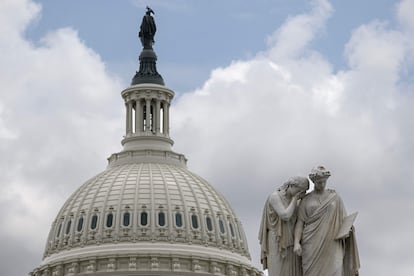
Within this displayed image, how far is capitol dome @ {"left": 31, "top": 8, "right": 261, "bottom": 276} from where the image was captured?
538ft

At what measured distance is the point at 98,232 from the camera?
168000 millimetres

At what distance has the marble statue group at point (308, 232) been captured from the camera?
21.1 m

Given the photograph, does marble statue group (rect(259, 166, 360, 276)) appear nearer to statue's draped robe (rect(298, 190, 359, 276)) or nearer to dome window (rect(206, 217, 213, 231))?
statue's draped robe (rect(298, 190, 359, 276))

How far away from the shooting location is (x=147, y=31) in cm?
19638

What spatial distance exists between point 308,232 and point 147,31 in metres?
176

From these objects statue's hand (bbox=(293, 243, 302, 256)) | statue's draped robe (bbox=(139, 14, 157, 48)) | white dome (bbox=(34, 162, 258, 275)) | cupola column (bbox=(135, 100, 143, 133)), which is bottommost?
statue's hand (bbox=(293, 243, 302, 256))

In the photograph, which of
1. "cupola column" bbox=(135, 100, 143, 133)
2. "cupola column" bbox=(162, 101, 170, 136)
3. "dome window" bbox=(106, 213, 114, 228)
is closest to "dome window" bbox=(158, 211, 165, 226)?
"dome window" bbox=(106, 213, 114, 228)

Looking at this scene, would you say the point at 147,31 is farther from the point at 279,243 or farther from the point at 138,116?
the point at 279,243

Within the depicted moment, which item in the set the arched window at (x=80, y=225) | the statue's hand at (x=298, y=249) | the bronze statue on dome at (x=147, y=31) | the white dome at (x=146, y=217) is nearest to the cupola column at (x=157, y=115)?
the white dome at (x=146, y=217)

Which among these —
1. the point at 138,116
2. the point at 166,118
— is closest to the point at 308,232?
the point at 138,116

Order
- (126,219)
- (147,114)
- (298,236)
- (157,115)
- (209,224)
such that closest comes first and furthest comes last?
(298,236) < (126,219) < (209,224) < (157,115) < (147,114)

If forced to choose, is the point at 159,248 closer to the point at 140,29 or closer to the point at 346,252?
the point at 140,29

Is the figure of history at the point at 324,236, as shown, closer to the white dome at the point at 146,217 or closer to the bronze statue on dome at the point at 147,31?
the white dome at the point at 146,217

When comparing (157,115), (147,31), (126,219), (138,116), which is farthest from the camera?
(147,31)
